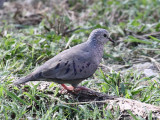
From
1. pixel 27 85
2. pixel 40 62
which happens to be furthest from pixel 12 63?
pixel 27 85

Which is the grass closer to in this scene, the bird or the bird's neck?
the bird

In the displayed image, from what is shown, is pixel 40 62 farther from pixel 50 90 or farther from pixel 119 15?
pixel 119 15

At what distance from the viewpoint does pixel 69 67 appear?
4016mm

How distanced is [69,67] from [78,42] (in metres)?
1.96

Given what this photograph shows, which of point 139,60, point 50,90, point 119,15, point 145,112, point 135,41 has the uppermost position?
point 119,15

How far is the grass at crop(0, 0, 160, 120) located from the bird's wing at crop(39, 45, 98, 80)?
0.82 ft

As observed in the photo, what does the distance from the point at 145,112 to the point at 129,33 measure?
3.14 metres

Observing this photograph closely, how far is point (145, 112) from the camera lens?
3465 millimetres

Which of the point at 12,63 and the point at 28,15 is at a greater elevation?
the point at 28,15

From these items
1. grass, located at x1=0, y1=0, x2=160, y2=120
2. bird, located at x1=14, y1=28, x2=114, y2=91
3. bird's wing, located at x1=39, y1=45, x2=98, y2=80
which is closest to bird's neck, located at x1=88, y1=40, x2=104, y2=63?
bird, located at x1=14, y1=28, x2=114, y2=91

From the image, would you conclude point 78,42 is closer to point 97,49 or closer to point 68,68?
point 97,49

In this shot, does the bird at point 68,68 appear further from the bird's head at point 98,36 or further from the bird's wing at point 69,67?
the bird's head at point 98,36

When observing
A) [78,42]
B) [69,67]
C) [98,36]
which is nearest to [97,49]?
[98,36]

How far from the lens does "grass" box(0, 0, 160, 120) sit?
3.73 m
